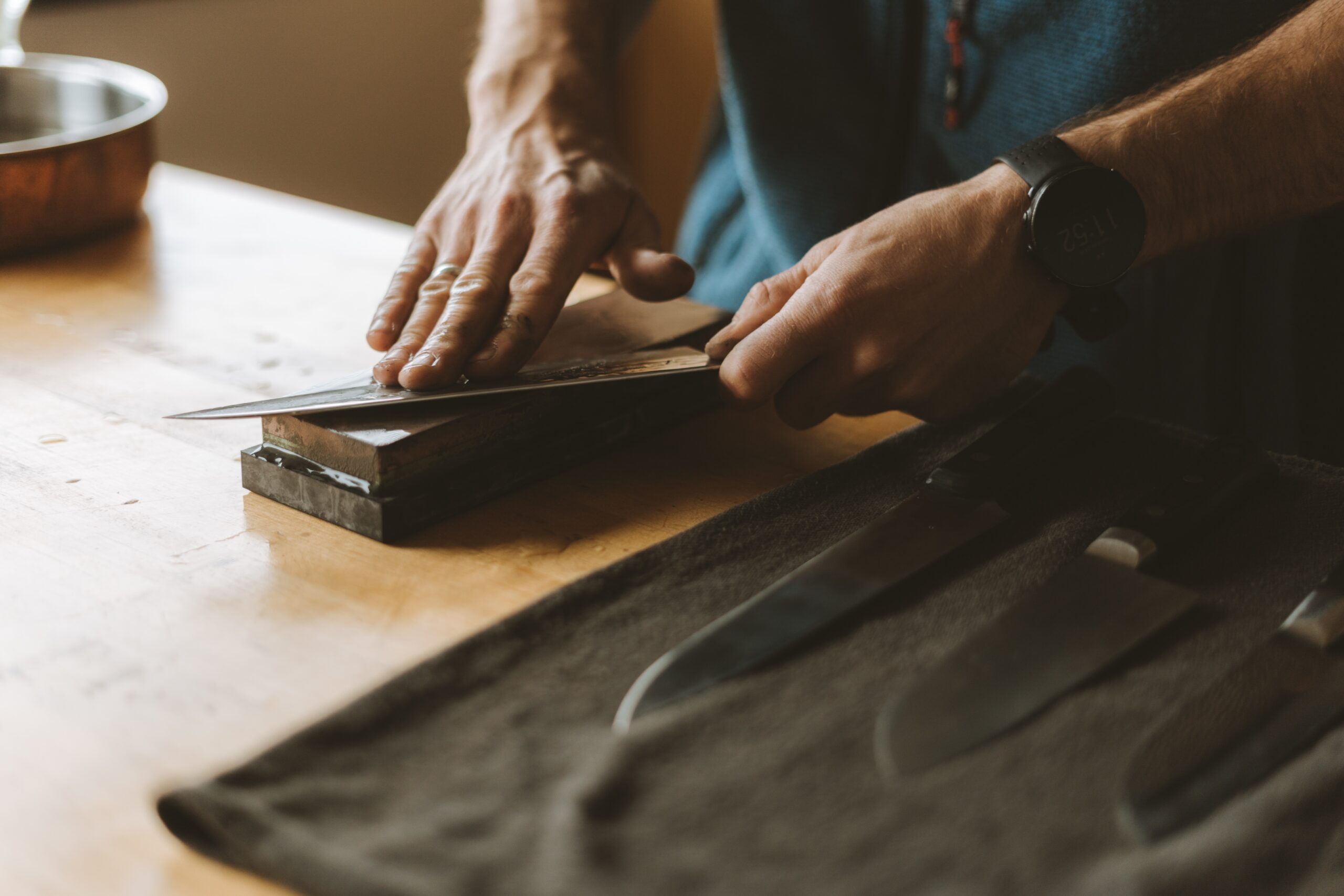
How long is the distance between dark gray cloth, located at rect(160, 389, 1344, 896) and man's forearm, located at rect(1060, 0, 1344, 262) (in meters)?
0.29

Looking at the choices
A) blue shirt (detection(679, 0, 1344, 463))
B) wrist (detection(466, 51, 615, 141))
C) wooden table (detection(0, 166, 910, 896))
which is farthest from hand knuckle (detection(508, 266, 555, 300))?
blue shirt (detection(679, 0, 1344, 463))

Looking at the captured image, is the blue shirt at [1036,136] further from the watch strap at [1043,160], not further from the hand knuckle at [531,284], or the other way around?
the hand knuckle at [531,284]

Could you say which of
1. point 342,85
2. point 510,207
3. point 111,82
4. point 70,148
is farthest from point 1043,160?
point 342,85

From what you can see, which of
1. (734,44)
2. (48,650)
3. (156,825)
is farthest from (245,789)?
(734,44)

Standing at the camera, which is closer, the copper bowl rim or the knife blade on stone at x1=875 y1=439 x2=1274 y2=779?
the knife blade on stone at x1=875 y1=439 x2=1274 y2=779

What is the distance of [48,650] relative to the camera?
49 cm

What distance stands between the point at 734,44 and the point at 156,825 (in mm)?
975

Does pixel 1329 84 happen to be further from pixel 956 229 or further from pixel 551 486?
pixel 551 486

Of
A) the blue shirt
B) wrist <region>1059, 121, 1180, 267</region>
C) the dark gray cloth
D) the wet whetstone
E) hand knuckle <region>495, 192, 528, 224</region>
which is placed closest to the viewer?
the dark gray cloth

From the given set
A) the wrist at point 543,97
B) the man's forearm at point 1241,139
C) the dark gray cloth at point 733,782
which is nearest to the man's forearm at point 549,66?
the wrist at point 543,97

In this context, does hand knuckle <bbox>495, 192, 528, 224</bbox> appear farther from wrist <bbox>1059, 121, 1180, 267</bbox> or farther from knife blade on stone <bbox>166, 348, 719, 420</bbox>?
wrist <bbox>1059, 121, 1180, 267</bbox>

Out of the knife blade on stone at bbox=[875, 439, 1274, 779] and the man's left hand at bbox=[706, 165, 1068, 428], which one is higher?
the man's left hand at bbox=[706, 165, 1068, 428]

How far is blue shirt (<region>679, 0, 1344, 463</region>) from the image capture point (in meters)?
0.94

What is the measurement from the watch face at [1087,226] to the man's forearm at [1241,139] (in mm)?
31
